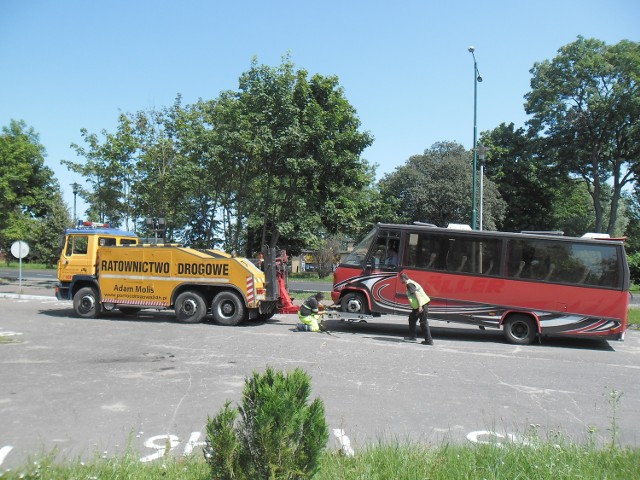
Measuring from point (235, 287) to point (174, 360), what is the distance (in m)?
5.09

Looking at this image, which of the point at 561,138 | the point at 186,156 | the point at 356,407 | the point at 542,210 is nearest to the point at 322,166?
the point at 186,156

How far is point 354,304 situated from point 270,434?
35.2 ft

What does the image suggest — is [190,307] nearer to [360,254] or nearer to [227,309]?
[227,309]

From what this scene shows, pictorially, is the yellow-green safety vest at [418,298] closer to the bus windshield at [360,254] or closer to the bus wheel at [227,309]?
the bus windshield at [360,254]

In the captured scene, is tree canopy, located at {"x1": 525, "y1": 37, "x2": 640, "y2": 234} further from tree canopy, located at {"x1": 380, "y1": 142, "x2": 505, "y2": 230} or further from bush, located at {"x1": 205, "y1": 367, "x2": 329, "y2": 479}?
bush, located at {"x1": 205, "y1": 367, "x2": 329, "y2": 479}

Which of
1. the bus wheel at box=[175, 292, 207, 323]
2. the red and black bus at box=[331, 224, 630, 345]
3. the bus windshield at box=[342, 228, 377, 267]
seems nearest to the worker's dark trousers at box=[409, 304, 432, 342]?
the red and black bus at box=[331, 224, 630, 345]

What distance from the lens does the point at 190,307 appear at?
1491cm

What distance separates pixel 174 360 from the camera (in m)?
9.58

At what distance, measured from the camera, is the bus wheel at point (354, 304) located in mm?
13898

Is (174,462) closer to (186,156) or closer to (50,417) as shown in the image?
(50,417)

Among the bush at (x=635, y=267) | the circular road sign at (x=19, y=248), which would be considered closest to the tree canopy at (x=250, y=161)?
the circular road sign at (x=19, y=248)

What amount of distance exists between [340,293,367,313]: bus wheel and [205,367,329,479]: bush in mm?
10429

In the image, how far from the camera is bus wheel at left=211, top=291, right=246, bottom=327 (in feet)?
47.6

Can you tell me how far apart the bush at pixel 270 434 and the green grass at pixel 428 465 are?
1.24 feet
